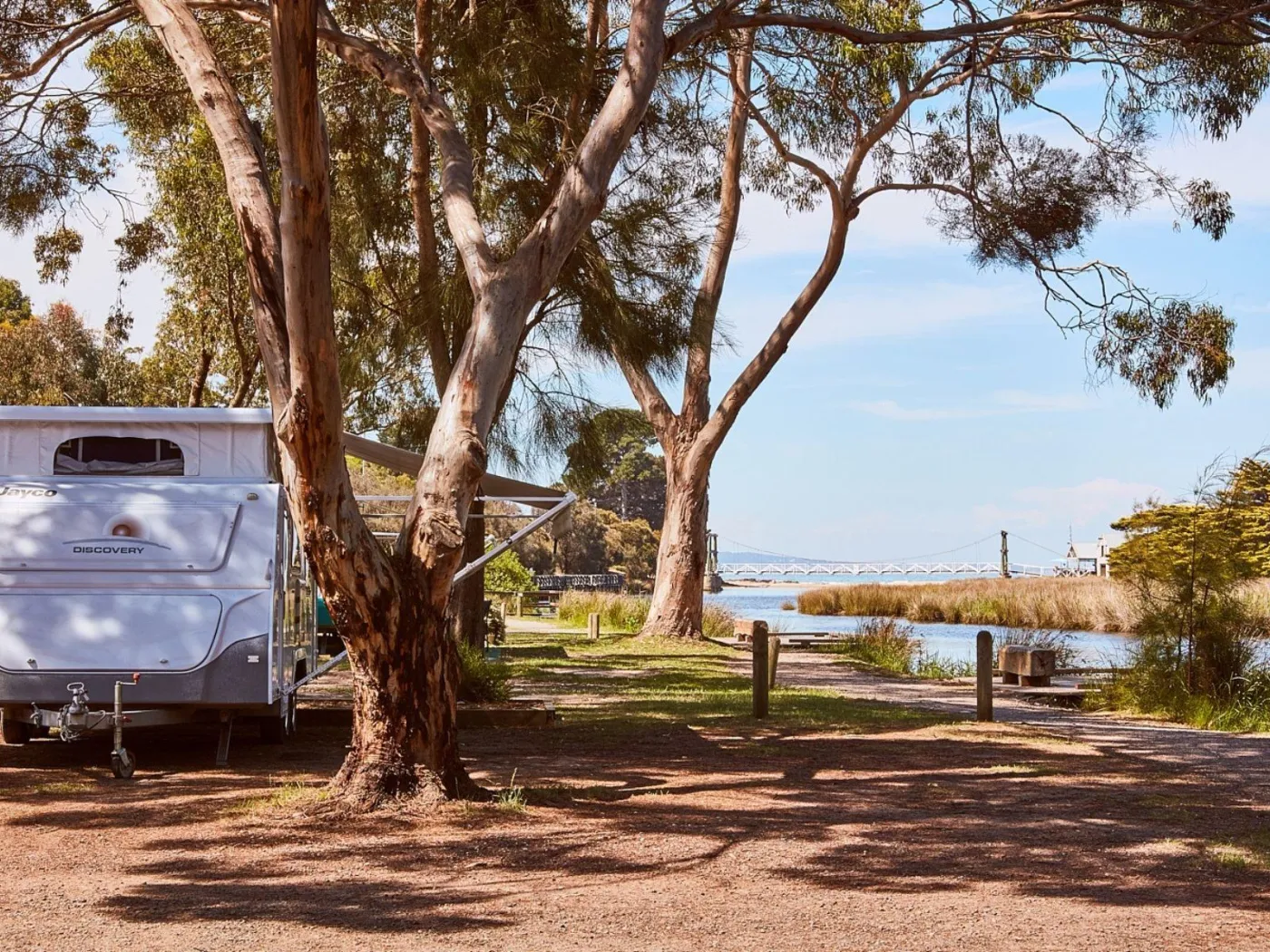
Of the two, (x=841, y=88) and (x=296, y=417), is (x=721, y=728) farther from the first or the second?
(x=841, y=88)

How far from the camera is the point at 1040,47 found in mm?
15008

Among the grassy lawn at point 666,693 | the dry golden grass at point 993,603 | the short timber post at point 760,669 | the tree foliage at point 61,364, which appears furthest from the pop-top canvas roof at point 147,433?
the tree foliage at point 61,364

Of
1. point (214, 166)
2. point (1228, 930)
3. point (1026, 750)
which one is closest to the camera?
point (1228, 930)

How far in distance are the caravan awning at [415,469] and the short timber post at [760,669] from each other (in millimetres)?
2064

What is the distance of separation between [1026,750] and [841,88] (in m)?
9.22

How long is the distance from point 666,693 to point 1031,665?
4.63 m

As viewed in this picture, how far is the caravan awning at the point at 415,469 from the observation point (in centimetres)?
1117

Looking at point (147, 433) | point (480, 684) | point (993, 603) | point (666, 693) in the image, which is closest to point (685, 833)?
point (147, 433)

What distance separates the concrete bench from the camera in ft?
55.5

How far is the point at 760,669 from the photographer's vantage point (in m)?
12.4

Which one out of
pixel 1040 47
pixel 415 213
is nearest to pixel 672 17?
pixel 415 213

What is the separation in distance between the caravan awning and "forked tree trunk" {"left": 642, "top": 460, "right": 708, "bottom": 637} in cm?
953

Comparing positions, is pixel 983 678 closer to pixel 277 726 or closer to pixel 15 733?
pixel 277 726

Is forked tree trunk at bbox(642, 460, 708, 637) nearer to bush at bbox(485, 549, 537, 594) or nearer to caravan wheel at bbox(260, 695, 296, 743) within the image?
caravan wheel at bbox(260, 695, 296, 743)
